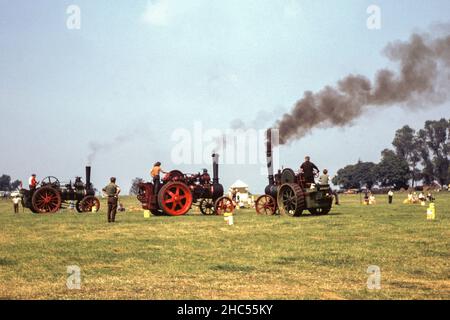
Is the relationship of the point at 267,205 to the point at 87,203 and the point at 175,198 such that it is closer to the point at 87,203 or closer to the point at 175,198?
the point at 175,198

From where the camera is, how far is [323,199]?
20.6 m

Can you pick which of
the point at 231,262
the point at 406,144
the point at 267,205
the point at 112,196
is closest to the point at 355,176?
the point at 406,144

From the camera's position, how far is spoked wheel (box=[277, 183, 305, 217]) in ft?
65.1

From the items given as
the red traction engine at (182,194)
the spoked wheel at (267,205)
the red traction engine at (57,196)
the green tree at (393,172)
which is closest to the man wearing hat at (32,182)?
the red traction engine at (57,196)

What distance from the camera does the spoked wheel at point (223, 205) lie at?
24.6 metres

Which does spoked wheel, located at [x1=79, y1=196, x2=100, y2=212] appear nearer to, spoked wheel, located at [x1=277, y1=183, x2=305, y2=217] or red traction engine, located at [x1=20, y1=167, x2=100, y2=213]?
red traction engine, located at [x1=20, y1=167, x2=100, y2=213]

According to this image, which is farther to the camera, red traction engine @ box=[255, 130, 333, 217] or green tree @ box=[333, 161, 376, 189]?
green tree @ box=[333, 161, 376, 189]

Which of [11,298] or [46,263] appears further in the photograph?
[46,263]

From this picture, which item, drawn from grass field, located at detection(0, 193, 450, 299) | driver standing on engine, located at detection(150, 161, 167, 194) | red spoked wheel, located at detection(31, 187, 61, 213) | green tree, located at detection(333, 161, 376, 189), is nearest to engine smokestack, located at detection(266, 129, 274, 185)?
driver standing on engine, located at detection(150, 161, 167, 194)

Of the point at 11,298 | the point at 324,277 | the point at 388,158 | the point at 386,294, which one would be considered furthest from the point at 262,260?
the point at 388,158

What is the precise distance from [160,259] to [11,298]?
11.4ft

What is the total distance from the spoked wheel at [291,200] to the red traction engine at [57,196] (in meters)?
12.7

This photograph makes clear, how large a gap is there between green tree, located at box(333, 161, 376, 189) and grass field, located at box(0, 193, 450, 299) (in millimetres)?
121762
